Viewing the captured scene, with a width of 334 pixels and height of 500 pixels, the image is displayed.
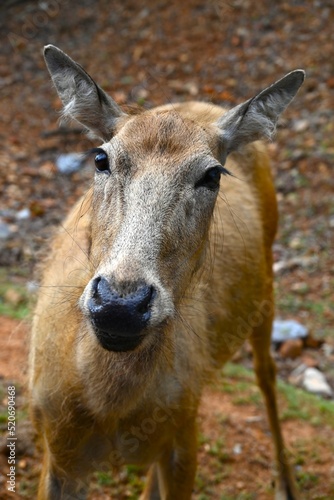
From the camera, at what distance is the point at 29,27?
1534 centimetres

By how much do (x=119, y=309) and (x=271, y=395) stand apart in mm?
3782

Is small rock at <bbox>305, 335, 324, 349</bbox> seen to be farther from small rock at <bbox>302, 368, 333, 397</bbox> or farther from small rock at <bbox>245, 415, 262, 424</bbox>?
small rock at <bbox>245, 415, 262, 424</bbox>

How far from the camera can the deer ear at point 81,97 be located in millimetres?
4172

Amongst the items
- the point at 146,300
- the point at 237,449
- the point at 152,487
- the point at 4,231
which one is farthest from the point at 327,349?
the point at 146,300

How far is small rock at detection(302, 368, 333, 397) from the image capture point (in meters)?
7.72

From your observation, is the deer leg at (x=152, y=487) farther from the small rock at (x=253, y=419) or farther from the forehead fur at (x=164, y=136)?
the forehead fur at (x=164, y=136)

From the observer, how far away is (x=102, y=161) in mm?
3896

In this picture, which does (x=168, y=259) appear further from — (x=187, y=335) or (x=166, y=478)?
(x=166, y=478)

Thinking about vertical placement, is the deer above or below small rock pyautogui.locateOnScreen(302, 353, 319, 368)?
above

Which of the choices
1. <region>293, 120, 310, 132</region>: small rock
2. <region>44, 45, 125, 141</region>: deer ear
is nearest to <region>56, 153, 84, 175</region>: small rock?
<region>293, 120, 310, 132</region>: small rock

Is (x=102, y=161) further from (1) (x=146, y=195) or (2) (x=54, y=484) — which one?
(2) (x=54, y=484)

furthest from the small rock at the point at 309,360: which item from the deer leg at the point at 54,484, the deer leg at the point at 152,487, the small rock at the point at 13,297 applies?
the deer leg at the point at 54,484

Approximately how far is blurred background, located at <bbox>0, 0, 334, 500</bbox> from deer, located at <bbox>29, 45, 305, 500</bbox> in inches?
32.2

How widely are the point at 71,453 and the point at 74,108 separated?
2025mm
